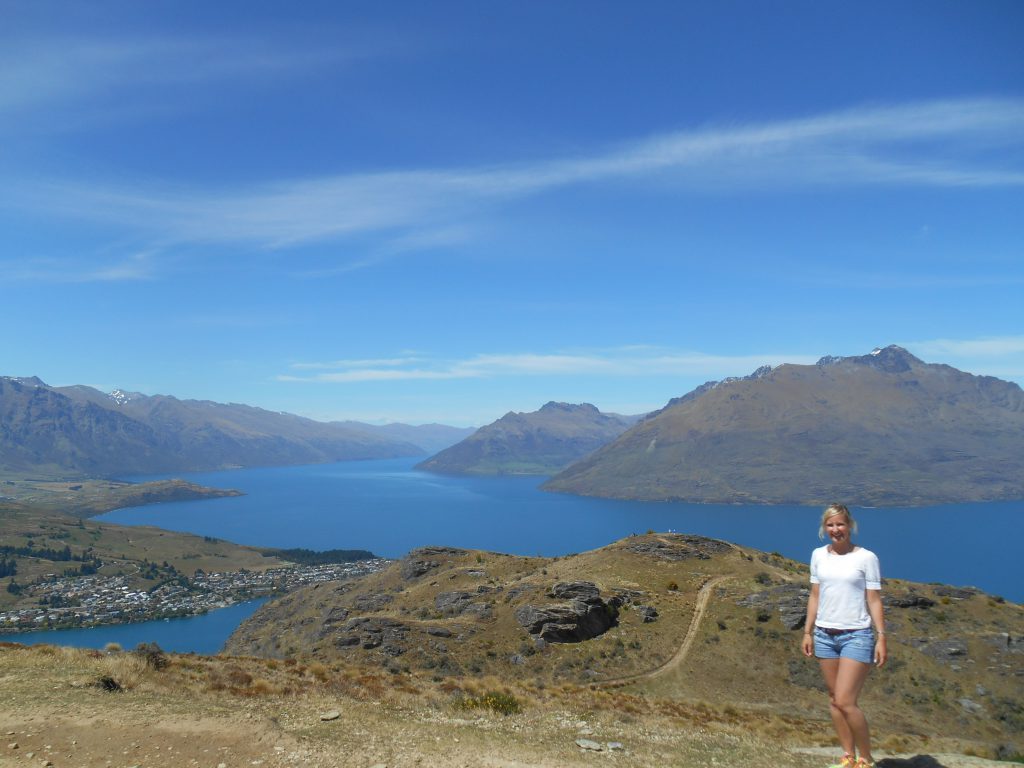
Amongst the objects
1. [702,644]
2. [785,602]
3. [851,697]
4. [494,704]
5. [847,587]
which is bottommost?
[702,644]

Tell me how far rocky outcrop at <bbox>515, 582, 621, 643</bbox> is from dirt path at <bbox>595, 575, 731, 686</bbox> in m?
6.47

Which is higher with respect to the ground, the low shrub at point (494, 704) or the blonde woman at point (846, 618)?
the blonde woman at point (846, 618)

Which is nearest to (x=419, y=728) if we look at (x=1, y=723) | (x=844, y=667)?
(x=1, y=723)

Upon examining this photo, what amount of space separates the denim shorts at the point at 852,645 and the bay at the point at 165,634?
462 ft

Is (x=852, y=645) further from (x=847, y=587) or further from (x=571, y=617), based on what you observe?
(x=571, y=617)

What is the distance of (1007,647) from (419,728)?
53.2 meters

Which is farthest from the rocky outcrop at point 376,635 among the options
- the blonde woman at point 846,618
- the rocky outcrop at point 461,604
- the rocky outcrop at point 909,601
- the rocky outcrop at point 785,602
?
the blonde woman at point 846,618

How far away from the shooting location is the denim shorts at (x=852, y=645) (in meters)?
10.1

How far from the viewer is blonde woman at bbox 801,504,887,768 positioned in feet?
33.2

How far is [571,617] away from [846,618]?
46.5 m

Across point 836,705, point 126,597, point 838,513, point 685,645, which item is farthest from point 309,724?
point 126,597

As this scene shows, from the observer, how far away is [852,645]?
10.2 meters

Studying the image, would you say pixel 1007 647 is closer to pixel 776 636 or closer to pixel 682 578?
pixel 776 636

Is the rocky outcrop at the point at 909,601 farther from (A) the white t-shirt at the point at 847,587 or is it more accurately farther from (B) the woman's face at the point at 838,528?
(B) the woman's face at the point at 838,528
